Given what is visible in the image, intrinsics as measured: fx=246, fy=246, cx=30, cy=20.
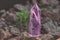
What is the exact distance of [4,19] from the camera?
388 centimetres

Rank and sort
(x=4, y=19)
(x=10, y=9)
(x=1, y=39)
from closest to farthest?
1. (x=1, y=39)
2. (x=4, y=19)
3. (x=10, y=9)

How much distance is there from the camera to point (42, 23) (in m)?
3.73

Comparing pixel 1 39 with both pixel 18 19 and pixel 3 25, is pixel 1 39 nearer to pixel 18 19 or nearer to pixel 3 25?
pixel 3 25

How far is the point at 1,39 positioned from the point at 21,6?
1232mm

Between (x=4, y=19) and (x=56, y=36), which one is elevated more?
(x=4, y=19)

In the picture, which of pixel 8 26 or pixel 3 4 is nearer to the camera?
pixel 8 26

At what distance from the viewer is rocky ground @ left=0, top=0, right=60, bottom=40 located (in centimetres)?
338

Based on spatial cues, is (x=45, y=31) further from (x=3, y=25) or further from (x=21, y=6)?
(x=21, y=6)

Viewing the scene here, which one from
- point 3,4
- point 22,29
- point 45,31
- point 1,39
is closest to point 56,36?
point 45,31

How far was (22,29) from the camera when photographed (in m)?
3.65

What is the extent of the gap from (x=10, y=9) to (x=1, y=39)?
1.11 m

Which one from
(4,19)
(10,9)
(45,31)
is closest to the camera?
(45,31)

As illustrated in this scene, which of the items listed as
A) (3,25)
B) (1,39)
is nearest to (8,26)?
(3,25)

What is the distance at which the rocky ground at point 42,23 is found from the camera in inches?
133
